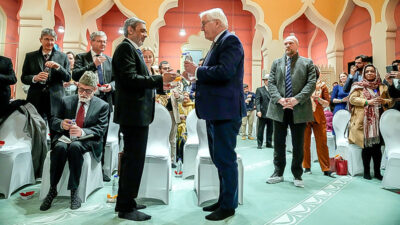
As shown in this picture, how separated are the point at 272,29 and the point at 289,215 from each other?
6668 mm

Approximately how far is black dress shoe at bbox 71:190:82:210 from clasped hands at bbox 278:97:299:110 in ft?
7.70

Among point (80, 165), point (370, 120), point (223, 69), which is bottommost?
point (80, 165)

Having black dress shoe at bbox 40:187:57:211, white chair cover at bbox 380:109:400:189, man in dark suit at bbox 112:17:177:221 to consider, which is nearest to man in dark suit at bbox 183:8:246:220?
man in dark suit at bbox 112:17:177:221

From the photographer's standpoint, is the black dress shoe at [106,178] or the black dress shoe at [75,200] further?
the black dress shoe at [106,178]

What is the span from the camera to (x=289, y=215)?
2.15 m

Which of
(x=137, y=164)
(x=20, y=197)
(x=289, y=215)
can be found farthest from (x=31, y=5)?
(x=289, y=215)

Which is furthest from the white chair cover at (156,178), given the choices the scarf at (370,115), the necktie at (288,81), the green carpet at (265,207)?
the scarf at (370,115)

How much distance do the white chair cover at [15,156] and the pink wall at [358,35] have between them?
9.43 metres

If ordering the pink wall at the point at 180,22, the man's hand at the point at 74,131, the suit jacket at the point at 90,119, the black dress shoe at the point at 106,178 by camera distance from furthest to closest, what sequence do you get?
the pink wall at the point at 180,22, the black dress shoe at the point at 106,178, the suit jacket at the point at 90,119, the man's hand at the point at 74,131

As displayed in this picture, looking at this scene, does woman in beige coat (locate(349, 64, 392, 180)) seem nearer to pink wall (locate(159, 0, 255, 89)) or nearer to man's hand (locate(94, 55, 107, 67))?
man's hand (locate(94, 55, 107, 67))

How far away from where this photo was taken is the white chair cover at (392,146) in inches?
114

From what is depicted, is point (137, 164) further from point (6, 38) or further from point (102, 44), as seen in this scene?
point (6, 38)

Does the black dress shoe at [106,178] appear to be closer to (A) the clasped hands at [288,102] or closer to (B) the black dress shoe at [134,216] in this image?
(B) the black dress shoe at [134,216]

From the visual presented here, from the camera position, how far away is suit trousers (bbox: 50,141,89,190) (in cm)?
230
